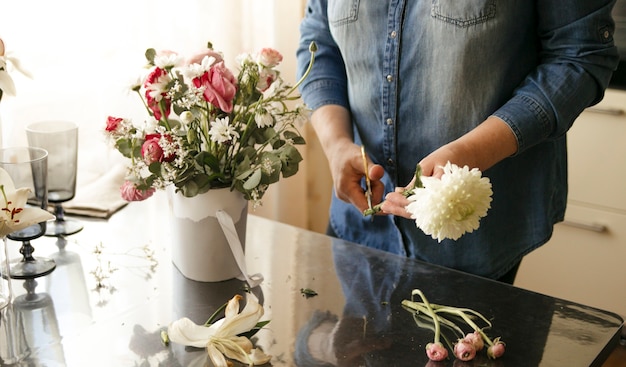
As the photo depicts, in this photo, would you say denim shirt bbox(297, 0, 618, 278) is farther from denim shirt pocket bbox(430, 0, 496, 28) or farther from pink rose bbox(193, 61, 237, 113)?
pink rose bbox(193, 61, 237, 113)

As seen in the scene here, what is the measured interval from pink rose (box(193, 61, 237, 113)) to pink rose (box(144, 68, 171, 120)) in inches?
2.4

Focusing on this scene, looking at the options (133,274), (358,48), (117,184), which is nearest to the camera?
(133,274)

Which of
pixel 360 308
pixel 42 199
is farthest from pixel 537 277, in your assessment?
pixel 42 199

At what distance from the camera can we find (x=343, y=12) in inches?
55.6

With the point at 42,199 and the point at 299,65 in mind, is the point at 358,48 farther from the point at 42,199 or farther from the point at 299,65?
the point at 42,199

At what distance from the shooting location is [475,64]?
1307 mm

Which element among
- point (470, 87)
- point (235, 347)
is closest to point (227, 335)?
point (235, 347)

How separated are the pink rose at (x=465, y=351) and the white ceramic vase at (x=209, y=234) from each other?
0.37m

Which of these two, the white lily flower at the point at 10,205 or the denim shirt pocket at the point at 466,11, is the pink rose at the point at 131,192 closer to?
the white lily flower at the point at 10,205

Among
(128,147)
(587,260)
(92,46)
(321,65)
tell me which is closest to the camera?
(128,147)

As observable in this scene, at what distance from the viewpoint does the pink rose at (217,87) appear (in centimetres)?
113

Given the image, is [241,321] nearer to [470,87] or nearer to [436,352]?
[436,352]

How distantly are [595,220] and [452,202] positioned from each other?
166cm

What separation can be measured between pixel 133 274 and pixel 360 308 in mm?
393
